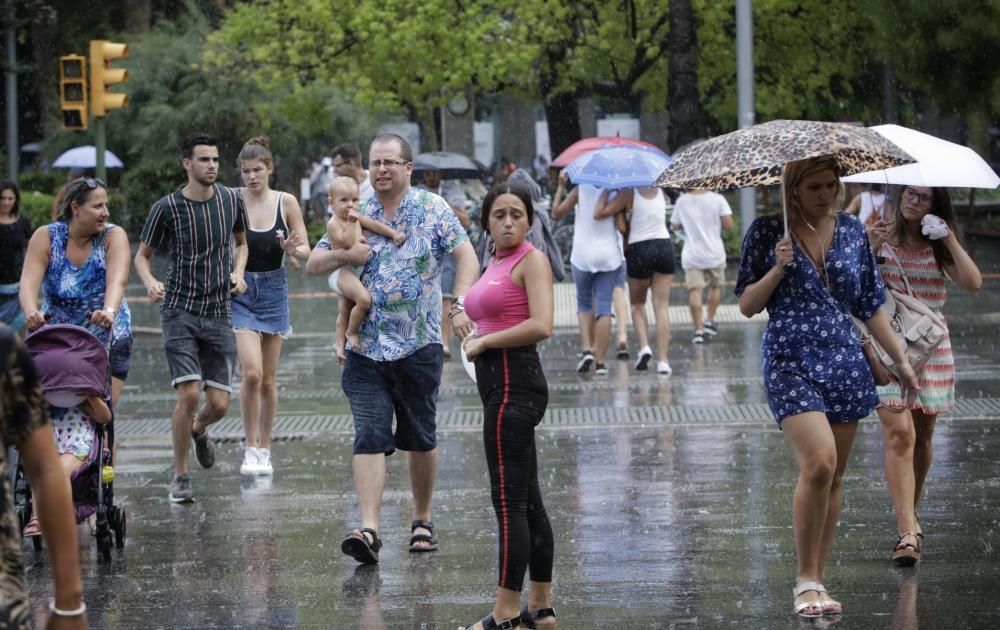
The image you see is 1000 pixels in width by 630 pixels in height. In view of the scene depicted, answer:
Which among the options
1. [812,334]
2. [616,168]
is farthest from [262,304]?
[616,168]

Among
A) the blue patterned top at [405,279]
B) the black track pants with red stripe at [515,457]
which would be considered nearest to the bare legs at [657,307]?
the blue patterned top at [405,279]

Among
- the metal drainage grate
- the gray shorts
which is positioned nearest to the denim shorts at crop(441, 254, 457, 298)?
the metal drainage grate

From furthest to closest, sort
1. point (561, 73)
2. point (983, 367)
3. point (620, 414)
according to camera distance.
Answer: point (561, 73) < point (983, 367) < point (620, 414)

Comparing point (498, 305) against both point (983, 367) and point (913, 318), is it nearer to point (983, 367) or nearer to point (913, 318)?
point (913, 318)

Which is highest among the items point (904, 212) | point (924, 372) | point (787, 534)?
point (904, 212)

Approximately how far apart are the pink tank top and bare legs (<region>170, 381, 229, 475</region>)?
3.20 metres

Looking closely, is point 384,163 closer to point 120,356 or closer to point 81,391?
point 81,391

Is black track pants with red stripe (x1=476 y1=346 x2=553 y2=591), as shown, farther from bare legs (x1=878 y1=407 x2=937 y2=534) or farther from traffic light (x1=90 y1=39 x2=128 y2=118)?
traffic light (x1=90 y1=39 x2=128 y2=118)

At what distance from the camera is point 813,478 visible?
20.0 feet

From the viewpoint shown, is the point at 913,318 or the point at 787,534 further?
the point at 787,534

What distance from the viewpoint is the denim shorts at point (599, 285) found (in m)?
13.9

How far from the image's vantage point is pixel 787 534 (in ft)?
25.3

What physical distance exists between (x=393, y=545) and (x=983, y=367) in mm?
7701

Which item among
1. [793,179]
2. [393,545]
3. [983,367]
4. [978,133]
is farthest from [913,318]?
[978,133]
